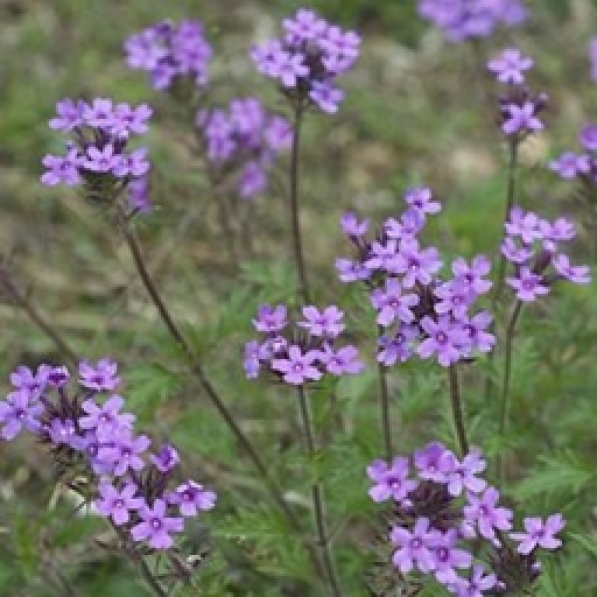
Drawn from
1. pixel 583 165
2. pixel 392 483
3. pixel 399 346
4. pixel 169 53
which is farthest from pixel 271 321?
pixel 169 53

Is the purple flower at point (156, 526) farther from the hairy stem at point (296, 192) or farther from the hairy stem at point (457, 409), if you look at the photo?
the hairy stem at point (296, 192)

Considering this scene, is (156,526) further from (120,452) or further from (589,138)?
(589,138)

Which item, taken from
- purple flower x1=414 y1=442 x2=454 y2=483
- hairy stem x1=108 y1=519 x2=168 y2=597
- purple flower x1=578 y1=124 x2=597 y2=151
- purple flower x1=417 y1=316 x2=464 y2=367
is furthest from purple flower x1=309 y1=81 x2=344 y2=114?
hairy stem x1=108 y1=519 x2=168 y2=597

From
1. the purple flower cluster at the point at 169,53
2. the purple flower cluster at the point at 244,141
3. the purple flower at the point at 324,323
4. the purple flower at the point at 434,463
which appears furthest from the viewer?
the purple flower cluster at the point at 244,141

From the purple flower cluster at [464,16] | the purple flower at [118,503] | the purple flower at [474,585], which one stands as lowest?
the purple flower at [474,585]

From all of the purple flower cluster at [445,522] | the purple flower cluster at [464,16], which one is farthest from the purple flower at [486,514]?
the purple flower cluster at [464,16]

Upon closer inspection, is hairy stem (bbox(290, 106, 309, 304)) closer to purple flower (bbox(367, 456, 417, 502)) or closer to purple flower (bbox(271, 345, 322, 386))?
purple flower (bbox(271, 345, 322, 386))
